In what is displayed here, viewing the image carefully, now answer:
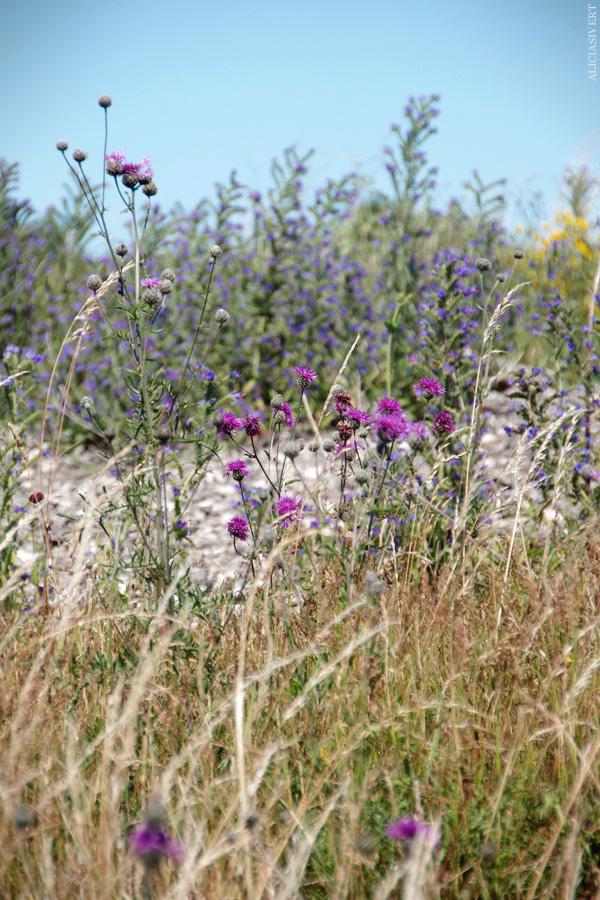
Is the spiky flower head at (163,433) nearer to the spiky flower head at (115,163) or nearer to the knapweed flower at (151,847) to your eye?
the spiky flower head at (115,163)

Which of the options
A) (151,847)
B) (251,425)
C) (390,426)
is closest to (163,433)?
(251,425)

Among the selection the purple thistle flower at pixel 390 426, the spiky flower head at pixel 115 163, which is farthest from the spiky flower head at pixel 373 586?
the spiky flower head at pixel 115 163

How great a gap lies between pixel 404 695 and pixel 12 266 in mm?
5434

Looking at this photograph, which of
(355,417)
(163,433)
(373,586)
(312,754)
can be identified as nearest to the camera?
(312,754)

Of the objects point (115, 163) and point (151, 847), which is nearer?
point (151, 847)

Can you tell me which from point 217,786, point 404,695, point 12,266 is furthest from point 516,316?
point 217,786

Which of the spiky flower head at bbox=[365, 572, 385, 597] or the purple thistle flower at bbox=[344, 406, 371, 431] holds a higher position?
the purple thistle flower at bbox=[344, 406, 371, 431]

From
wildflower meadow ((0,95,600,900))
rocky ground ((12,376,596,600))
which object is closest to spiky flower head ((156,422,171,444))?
wildflower meadow ((0,95,600,900))

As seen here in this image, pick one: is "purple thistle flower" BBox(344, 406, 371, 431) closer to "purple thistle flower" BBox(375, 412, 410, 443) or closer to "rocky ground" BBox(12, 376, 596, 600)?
A: "purple thistle flower" BBox(375, 412, 410, 443)

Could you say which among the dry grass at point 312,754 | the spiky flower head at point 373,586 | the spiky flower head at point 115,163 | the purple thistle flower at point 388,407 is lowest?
the dry grass at point 312,754

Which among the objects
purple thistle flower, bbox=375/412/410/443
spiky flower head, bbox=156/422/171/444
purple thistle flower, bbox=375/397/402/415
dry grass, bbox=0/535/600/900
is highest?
purple thistle flower, bbox=375/397/402/415

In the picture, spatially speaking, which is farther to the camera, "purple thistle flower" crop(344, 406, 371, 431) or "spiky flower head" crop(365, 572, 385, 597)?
"purple thistle flower" crop(344, 406, 371, 431)

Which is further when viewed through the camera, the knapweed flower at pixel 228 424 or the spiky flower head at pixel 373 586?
the knapweed flower at pixel 228 424

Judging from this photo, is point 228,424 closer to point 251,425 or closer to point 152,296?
point 251,425
